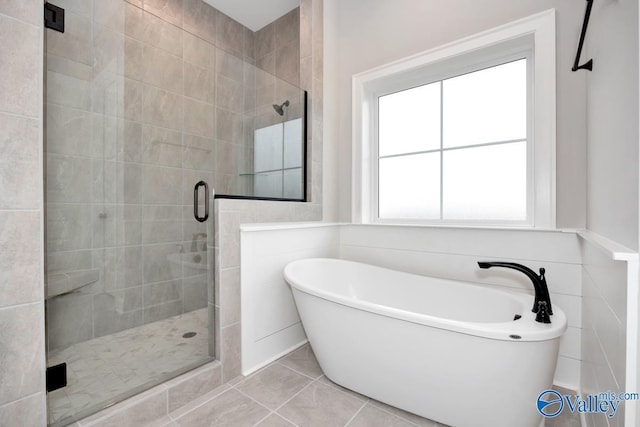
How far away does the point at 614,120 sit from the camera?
0.94 m

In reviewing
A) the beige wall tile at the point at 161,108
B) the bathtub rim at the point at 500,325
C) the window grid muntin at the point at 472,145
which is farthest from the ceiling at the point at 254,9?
the bathtub rim at the point at 500,325

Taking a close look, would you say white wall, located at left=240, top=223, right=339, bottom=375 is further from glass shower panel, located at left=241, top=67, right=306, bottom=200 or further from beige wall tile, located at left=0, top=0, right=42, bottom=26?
beige wall tile, located at left=0, top=0, right=42, bottom=26

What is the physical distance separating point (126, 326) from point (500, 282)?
2088mm

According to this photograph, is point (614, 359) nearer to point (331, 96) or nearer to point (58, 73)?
point (58, 73)

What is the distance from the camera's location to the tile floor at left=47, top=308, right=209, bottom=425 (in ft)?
3.81

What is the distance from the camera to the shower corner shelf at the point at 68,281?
Result: 3.75 ft

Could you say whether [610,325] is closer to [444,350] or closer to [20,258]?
[444,350]

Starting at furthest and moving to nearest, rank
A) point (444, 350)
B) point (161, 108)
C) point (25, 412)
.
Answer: point (161, 108) < point (444, 350) < point (25, 412)

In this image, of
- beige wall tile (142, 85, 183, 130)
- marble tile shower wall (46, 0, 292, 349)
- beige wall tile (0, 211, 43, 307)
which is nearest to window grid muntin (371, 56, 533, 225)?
marble tile shower wall (46, 0, 292, 349)


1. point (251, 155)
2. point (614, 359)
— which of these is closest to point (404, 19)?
point (251, 155)

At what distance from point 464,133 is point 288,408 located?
2.04m

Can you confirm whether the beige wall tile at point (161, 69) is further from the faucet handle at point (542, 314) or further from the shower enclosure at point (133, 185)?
the faucet handle at point (542, 314)

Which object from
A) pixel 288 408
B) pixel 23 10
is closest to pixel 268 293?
pixel 288 408

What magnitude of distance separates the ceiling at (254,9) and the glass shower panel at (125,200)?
1205 millimetres
